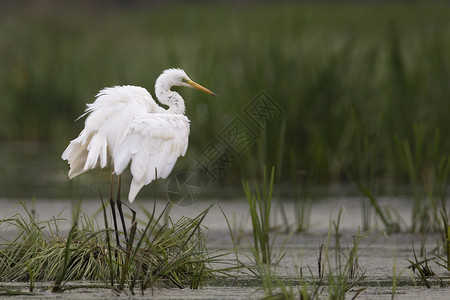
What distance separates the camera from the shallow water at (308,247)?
426 cm

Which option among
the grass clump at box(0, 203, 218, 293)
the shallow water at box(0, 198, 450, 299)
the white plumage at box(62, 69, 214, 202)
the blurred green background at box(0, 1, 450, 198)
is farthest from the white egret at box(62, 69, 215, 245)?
the blurred green background at box(0, 1, 450, 198)

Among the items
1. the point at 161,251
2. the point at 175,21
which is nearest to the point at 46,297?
the point at 161,251

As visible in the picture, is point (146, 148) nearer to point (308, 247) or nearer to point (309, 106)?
point (308, 247)

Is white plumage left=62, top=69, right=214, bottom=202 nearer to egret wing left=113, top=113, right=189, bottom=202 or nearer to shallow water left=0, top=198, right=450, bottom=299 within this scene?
egret wing left=113, top=113, right=189, bottom=202

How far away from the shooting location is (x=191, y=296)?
13.7 feet

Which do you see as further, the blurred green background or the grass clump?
the blurred green background

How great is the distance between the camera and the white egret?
5066 millimetres

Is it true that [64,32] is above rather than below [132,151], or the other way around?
above

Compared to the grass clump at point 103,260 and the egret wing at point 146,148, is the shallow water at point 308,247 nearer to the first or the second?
the grass clump at point 103,260

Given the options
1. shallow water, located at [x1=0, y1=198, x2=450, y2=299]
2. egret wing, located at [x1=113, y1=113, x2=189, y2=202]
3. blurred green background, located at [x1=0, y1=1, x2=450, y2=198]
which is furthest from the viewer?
blurred green background, located at [x1=0, y1=1, x2=450, y2=198]

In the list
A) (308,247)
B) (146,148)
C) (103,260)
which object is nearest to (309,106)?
(308,247)

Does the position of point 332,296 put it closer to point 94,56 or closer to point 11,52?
point 94,56

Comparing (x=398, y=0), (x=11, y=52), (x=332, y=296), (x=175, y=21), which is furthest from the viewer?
(x=398, y=0)

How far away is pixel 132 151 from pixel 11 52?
356 inches
